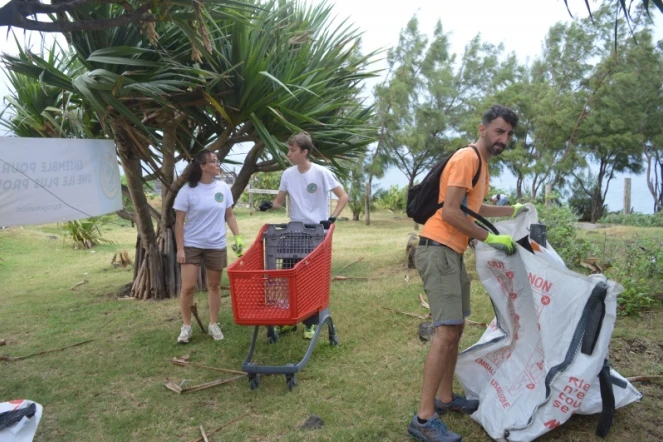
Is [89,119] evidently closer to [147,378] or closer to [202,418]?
[147,378]

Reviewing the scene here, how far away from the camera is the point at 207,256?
491 centimetres


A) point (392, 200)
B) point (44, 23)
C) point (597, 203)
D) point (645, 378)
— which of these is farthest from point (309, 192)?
point (597, 203)

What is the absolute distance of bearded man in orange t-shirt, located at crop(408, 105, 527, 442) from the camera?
9.45 feet

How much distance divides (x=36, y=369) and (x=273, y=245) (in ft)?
7.22

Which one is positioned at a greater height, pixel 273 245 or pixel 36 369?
pixel 273 245

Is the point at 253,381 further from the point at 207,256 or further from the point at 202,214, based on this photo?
the point at 202,214

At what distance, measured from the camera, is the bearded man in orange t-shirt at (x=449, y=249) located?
288 cm

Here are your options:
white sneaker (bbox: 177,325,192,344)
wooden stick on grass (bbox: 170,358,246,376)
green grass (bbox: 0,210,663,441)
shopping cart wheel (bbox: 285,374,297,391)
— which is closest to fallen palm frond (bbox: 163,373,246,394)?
green grass (bbox: 0,210,663,441)

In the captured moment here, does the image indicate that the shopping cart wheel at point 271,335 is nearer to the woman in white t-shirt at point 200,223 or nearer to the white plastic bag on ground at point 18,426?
the woman in white t-shirt at point 200,223

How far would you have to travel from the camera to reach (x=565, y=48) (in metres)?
20.4

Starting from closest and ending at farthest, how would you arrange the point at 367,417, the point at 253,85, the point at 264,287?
the point at 367,417
the point at 264,287
the point at 253,85

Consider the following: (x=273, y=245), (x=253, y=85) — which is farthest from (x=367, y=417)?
(x=253, y=85)

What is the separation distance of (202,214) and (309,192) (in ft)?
3.04

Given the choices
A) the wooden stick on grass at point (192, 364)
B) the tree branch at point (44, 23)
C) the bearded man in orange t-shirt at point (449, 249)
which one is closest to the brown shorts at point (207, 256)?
the wooden stick on grass at point (192, 364)
